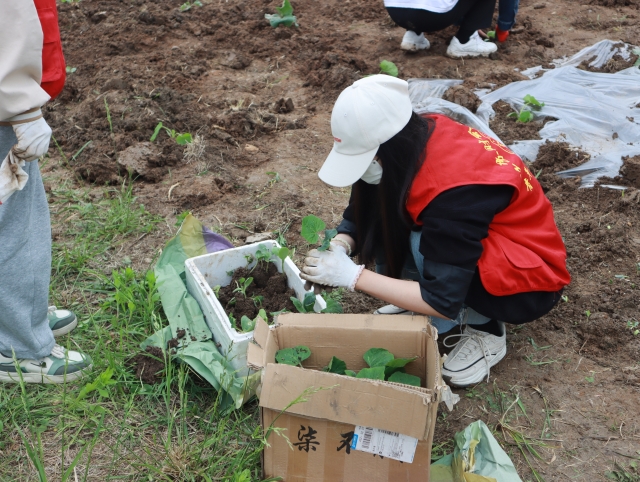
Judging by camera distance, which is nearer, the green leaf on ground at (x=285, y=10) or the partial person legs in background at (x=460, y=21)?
the partial person legs in background at (x=460, y=21)

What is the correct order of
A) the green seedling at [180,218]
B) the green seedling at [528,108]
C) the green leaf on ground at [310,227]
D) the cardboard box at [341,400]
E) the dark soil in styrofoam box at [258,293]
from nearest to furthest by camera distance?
1. the cardboard box at [341,400]
2. the green leaf on ground at [310,227]
3. the dark soil in styrofoam box at [258,293]
4. the green seedling at [180,218]
5. the green seedling at [528,108]

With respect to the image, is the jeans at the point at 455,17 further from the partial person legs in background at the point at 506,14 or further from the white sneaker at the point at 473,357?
the white sneaker at the point at 473,357

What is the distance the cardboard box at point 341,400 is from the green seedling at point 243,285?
0.48 meters

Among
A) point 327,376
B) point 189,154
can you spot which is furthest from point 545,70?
point 327,376

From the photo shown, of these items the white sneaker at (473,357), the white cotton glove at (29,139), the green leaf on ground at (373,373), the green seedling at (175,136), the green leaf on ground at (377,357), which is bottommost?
the green seedling at (175,136)

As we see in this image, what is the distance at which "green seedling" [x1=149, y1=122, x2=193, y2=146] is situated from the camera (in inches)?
123

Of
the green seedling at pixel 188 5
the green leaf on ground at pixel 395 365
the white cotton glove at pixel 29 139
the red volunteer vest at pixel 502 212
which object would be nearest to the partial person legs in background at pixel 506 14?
the green seedling at pixel 188 5

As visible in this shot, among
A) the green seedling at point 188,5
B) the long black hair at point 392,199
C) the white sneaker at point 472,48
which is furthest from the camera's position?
the green seedling at point 188,5

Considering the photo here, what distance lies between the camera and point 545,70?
3934 millimetres

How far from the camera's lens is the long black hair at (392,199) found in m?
1.65

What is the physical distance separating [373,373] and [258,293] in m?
0.75

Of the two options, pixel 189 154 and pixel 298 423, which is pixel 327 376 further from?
pixel 189 154

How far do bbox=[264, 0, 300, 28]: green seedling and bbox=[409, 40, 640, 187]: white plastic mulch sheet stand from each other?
4.27ft

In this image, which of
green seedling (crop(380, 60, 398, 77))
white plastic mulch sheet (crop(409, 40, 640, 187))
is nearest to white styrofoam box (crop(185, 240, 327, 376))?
white plastic mulch sheet (crop(409, 40, 640, 187))
